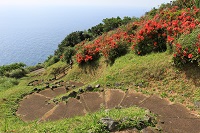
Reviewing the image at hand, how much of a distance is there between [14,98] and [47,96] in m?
2.22

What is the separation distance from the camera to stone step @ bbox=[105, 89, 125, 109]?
10854 millimetres

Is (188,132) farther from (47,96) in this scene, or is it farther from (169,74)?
(47,96)

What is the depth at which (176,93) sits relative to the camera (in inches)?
424

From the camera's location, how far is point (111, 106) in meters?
10.7

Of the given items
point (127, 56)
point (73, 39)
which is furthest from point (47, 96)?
point (73, 39)

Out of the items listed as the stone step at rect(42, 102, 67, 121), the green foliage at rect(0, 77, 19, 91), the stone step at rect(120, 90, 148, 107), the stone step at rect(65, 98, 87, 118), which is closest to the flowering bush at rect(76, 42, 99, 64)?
the stone step at rect(65, 98, 87, 118)

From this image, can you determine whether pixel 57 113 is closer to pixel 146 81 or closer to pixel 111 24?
pixel 146 81

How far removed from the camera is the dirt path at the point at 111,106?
8311 mm

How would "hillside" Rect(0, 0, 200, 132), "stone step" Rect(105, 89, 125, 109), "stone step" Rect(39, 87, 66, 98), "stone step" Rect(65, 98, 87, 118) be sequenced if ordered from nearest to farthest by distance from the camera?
"hillside" Rect(0, 0, 200, 132)
"stone step" Rect(65, 98, 87, 118)
"stone step" Rect(105, 89, 125, 109)
"stone step" Rect(39, 87, 66, 98)

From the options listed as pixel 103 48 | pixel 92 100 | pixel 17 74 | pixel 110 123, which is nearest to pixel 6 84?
pixel 17 74

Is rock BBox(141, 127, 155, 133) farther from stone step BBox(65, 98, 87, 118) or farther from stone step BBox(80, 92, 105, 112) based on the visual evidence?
stone step BBox(65, 98, 87, 118)

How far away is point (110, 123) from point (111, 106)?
136 inches

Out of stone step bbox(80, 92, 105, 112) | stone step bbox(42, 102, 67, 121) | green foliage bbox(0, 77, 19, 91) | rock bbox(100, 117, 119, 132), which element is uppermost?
rock bbox(100, 117, 119, 132)

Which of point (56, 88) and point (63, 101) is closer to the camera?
point (63, 101)
